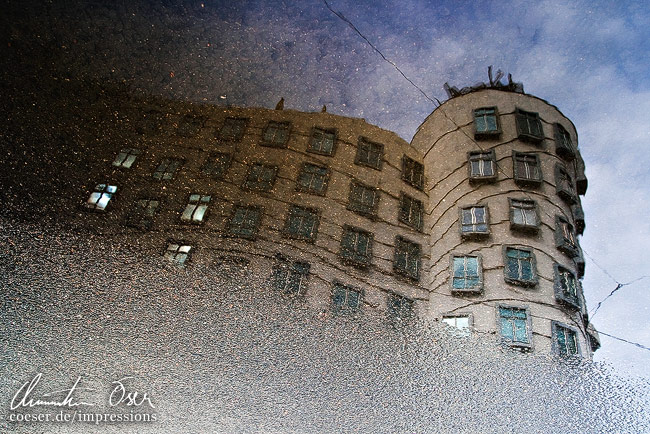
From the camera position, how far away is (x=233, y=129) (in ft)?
16.5

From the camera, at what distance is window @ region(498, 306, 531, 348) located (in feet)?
20.4

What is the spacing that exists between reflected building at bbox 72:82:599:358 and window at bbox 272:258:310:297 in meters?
0.03

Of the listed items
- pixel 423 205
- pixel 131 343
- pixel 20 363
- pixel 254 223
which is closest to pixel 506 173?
pixel 423 205

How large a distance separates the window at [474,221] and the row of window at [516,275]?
1.53 feet

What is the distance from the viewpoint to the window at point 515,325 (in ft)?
20.4

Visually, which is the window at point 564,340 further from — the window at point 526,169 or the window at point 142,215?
the window at point 142,215

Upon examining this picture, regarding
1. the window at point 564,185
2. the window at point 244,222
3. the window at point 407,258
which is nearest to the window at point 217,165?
the window at point 244,222

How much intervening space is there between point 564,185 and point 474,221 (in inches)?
97.8

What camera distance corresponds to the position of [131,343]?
10.4 feet

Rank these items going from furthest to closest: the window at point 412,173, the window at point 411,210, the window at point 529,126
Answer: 1. the window at point 529,126
2. the window at point 412,173
3. the window at point 411,210

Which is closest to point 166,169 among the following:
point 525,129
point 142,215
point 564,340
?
point 142,215

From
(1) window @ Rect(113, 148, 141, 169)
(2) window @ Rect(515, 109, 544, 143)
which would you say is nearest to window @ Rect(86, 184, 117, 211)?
(1) window @ Rect(113, 148, 141, 169)
